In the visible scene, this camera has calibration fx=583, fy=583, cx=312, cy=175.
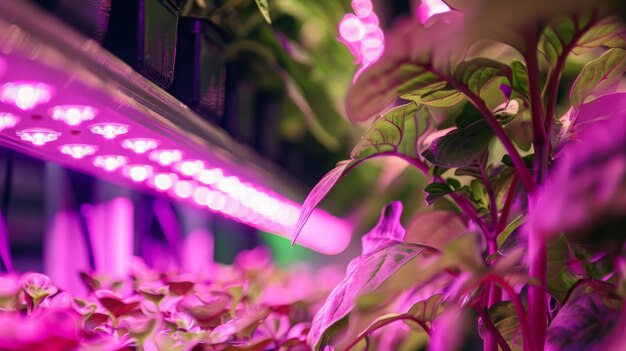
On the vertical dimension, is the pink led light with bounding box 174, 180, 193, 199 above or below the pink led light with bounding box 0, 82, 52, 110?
below

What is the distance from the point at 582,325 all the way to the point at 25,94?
24.3 inches

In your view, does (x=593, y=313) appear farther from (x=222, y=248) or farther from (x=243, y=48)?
(x=222, y=248)

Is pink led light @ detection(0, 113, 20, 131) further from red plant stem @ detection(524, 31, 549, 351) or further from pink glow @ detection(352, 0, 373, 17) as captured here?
pink glow @ detection(352, 0, 373, 17)

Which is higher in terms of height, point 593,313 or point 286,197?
point 286,197

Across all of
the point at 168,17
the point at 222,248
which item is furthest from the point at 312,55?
the point at 168,17

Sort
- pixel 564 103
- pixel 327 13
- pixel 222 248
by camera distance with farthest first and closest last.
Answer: pixel 222 248
pixel 327 13
pixel 564 103

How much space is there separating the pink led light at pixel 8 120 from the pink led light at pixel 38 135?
27 millimetres

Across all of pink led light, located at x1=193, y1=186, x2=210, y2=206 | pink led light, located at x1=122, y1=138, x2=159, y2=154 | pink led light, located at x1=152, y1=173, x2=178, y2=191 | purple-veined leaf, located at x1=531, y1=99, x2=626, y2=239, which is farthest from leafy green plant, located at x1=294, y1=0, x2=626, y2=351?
pink led light, located at x1=193, y1=186, x2=210, y2=206

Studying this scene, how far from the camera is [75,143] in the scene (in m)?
0.92

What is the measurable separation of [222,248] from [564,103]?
1.43m

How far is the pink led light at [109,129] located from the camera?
0.81 meters

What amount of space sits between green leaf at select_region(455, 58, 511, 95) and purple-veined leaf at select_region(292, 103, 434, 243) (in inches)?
3.7

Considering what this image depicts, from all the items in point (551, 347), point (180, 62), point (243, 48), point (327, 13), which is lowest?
point (551, 347)

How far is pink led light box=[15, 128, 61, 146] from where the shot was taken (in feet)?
2.70
